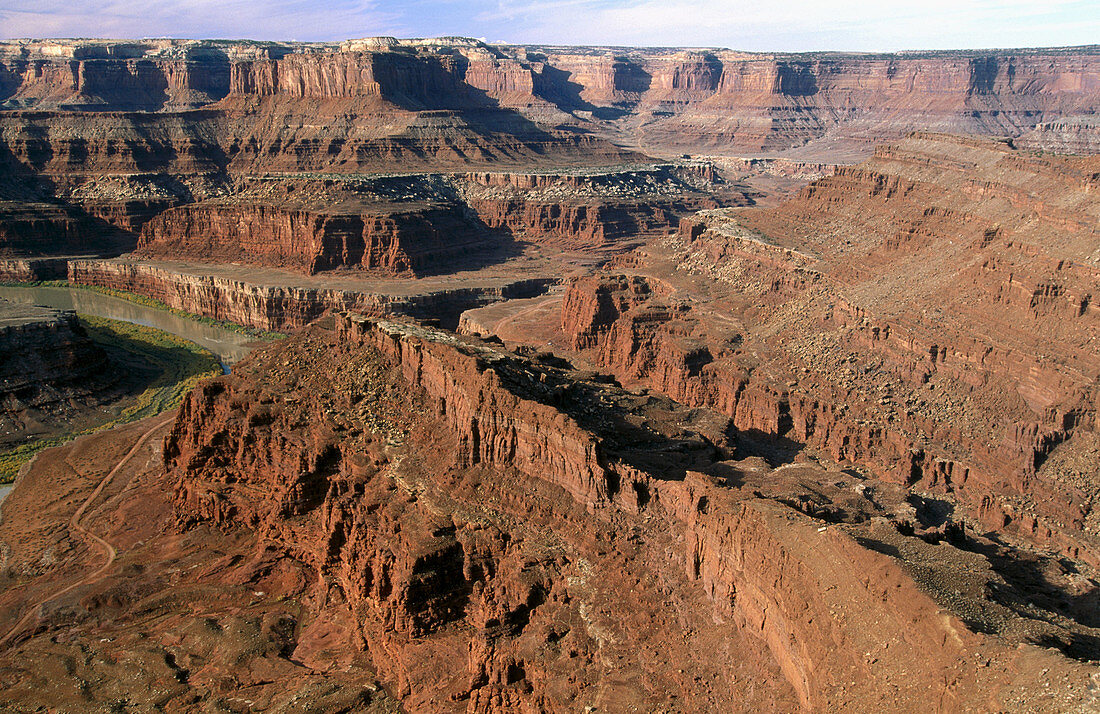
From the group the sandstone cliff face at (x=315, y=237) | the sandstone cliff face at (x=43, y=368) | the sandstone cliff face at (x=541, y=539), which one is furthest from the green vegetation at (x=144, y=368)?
the sandstone cliff face at (x=541, y=539)

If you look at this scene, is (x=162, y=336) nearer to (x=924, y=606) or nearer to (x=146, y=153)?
(x=146, y=153)

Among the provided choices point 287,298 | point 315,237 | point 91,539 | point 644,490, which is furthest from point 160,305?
point 644,490

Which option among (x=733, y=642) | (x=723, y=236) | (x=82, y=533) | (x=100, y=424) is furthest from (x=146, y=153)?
(x=733, y=642)

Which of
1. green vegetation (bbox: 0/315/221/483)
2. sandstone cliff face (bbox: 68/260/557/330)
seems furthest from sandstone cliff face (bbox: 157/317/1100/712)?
sandstone cliff face (bbox: 68/260/557/330)

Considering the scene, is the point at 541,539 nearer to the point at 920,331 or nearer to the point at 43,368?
the point at 920,331

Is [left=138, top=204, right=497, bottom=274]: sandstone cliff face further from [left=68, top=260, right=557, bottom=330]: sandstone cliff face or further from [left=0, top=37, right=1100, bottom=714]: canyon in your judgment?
[left=0, top=37, right=1100, bottom=714]: canyon

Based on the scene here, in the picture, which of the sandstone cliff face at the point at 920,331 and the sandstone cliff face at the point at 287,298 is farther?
the sandstone cliff face at the point at 287,298

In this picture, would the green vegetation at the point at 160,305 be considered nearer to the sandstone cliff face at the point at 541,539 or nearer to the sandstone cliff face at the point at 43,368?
the sandstone cliff face at the point at 43,368
